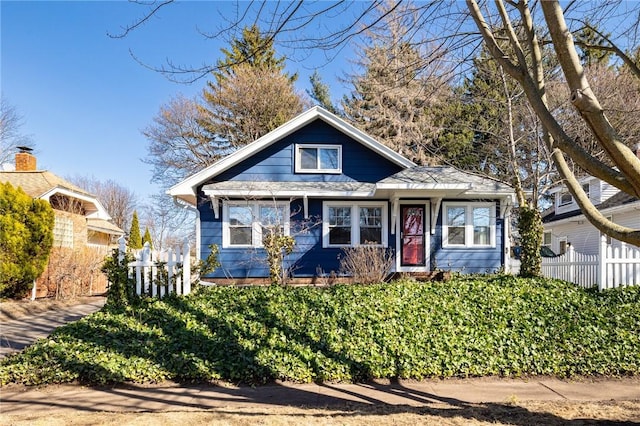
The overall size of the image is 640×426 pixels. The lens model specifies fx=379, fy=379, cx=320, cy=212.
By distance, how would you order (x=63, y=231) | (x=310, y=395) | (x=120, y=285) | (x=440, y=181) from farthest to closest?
(x=63, y=231), (x=440, y=181), (x=120, y=285), (x=310, y=395)

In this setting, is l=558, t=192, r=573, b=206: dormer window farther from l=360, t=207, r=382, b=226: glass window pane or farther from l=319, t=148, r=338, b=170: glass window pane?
l=319, t=148, r=338, b=170: glass window pane

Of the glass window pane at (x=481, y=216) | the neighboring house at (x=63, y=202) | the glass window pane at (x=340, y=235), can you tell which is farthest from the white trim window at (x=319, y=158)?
the neighboring house at (x=63, y=202)

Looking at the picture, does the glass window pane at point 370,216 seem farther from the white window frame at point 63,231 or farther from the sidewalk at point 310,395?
the white window frame at point 63,231

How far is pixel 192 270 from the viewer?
7.34 metres

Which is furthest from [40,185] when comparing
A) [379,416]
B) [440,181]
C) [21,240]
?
[379,416]

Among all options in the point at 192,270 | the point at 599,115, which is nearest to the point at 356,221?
the point at 192,270

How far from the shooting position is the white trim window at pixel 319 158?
38.8ft

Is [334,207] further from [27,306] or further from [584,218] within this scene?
[584,218]

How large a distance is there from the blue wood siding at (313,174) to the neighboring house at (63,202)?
7.79 metres

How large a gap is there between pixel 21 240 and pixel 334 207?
9479 mm

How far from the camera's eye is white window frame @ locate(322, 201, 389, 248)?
11.4 m

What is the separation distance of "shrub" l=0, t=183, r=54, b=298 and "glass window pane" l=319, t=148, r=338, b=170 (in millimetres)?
9028

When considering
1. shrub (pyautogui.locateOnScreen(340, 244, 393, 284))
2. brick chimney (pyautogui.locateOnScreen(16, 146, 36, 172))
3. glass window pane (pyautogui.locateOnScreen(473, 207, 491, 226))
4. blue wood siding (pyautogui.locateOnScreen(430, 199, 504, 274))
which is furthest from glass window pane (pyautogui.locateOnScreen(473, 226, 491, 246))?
brick chimney (pyautogui.locateOnScreen(16, 146, 36, 172))

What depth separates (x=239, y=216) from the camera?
37.1 ft
